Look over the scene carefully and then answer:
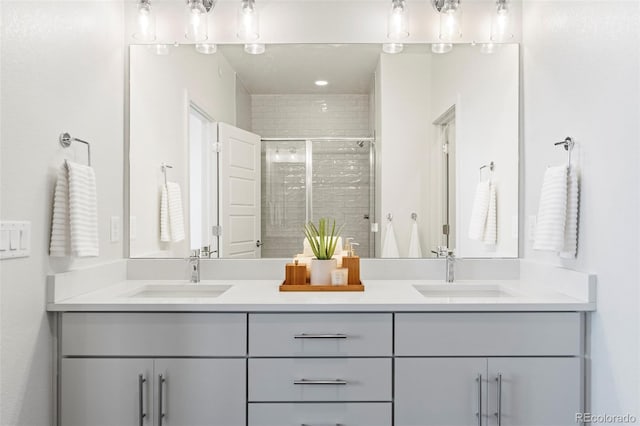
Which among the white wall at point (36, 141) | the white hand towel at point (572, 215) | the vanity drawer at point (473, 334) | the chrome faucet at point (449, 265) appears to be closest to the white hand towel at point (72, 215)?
the white wall at point (36, 141)

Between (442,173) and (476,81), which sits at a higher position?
(476,81)

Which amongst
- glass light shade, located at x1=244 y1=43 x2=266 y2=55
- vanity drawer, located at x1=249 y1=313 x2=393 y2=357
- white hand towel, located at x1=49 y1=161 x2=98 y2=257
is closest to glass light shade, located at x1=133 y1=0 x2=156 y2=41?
glass light shade, located at x1=244 y1=43 x2=266 y2=55

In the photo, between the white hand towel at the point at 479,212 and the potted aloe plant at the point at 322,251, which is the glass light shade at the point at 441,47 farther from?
the potted aloe plant at the point at 322,251

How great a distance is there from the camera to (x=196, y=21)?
6.73ft

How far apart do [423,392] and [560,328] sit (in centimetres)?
55

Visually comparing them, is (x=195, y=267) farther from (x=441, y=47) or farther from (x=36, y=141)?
(x=441, y=47)

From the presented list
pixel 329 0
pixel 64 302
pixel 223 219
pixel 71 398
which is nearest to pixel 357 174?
pixel 223 219

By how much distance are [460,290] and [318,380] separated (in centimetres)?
83

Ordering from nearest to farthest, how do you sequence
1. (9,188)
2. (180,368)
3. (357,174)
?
(9,188)
(180,368)
(357,174)

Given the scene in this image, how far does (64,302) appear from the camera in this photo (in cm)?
155

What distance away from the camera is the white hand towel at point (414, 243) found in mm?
2096

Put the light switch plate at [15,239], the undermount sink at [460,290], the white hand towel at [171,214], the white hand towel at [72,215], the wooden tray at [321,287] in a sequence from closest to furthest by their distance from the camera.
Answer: the light switch plate at [15,239] < the white hand towel at [72,215] < the wooden tray at [321,287] < the undermount sink at [460,290] < the white hand towel at [171,214]

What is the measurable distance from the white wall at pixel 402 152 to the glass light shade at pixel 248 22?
64 cm

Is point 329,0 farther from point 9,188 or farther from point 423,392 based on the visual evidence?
point 423,392
